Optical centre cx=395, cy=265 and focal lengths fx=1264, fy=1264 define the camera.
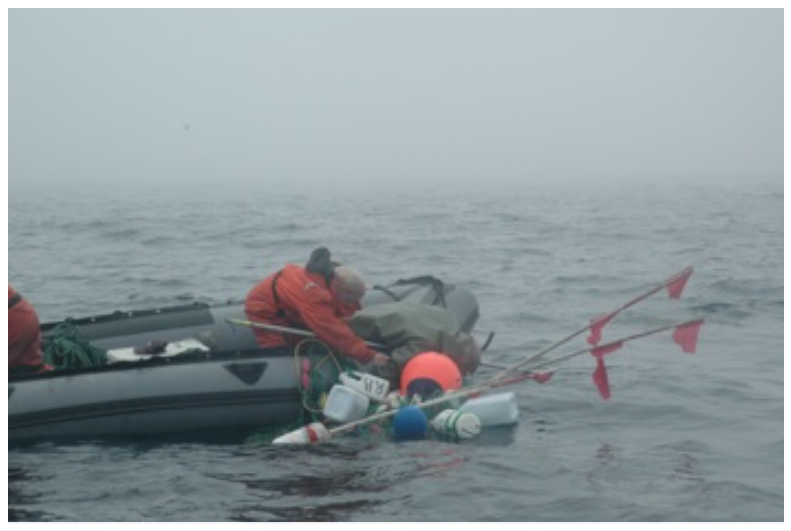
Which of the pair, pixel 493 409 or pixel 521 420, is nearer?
pixel 493 409

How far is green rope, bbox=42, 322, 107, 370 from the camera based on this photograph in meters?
9.33

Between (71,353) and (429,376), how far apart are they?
265 centimetres

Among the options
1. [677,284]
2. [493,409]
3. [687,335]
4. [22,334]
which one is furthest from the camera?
[677,284]

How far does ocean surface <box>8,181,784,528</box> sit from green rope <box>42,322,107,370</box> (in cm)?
86

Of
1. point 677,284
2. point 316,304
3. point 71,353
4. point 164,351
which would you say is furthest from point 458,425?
point 71,353

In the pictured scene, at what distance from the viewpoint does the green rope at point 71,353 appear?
30.6 ft

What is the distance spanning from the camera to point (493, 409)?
9.16 meters

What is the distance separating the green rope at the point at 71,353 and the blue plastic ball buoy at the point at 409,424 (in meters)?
2.22

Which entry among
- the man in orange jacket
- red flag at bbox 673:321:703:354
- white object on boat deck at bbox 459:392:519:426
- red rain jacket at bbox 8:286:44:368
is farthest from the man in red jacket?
red flag at bbox 673:321:703:354

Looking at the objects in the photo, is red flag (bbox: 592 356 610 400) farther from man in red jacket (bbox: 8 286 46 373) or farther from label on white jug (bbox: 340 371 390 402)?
man in red jacket (bbox: 8 286 46 373)

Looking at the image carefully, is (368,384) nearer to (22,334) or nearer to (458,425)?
(458,425)

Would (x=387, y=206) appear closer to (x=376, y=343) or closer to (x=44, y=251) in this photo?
(x=44, y=251)

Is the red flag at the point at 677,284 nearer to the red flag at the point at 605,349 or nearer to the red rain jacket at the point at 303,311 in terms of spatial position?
the red flag at the point at 605,349
